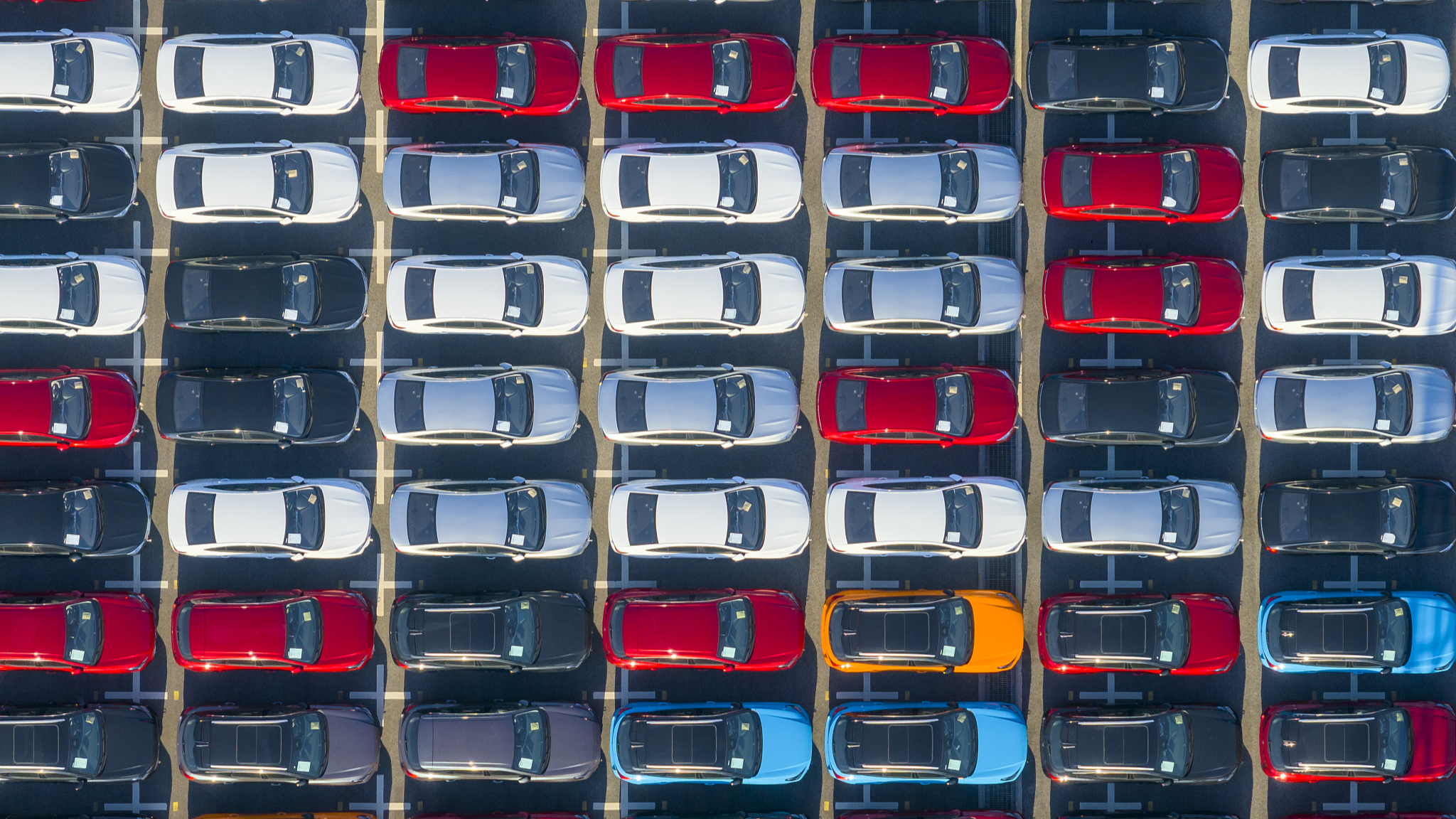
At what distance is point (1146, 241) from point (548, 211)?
9679 millimetres

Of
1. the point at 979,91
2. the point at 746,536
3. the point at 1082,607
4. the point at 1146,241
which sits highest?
the point at 979,91

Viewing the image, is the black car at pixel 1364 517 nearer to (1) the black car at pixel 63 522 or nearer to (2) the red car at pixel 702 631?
(2) the red car at pixel 702 631

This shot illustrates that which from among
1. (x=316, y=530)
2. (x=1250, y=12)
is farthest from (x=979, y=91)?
(x=316, y=530)

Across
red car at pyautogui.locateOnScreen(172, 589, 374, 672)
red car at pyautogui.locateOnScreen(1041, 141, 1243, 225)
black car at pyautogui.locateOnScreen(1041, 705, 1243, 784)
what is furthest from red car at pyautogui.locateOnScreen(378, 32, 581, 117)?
black car at pyautogui.locateOnScreen(1041, 705, 1243, 784)

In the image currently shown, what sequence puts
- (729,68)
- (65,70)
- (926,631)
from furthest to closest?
(65,70) → (729,68) → (926,631)

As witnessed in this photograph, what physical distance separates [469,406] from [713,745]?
21.1ft

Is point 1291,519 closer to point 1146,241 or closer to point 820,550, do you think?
point 1146,241

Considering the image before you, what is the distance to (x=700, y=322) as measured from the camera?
47.5 feet

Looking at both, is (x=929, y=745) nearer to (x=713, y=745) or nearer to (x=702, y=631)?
(x=713, y=745)

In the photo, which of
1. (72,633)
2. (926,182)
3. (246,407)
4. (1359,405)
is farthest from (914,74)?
(72,633)

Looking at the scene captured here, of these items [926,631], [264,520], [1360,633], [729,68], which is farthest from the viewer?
[729,68]

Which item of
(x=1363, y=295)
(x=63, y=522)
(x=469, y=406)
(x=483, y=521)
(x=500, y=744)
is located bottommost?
(x=500, y=744)

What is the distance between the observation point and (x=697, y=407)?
1448cm

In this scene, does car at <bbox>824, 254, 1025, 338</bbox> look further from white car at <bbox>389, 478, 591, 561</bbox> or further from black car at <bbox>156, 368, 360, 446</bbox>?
black car at <bbox>156, 368, 360, 446</bbox>
